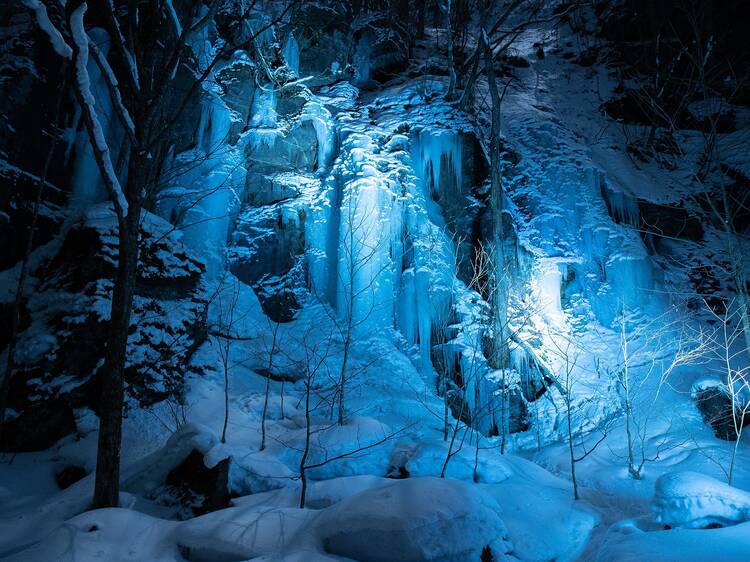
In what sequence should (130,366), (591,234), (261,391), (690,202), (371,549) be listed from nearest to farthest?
1. (371,549)
2. (130,366)
3. (261,391)
4. (591,234)
5. (690,202)

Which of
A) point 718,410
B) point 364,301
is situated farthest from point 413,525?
point 718,410

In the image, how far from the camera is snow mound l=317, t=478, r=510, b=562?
101 inches

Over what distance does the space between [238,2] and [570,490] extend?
50.3 feet

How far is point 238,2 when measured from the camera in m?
12.7

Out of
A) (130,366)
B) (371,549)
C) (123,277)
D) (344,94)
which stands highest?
(344,94)

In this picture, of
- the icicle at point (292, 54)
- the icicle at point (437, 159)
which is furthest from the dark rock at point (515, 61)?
the icicle at point (292, 54)

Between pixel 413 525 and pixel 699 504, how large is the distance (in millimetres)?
3188

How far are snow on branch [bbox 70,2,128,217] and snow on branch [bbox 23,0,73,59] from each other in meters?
0.07

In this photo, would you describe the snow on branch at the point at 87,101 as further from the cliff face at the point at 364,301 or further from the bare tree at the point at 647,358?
the bare tree at the point at 647,358

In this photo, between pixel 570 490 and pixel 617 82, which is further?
pixel 617 82

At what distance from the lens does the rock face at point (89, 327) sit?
5770 millimetres

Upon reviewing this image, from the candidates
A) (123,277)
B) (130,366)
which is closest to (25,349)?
(130,366)

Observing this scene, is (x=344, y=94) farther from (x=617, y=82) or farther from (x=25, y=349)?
(x=617, y=82)

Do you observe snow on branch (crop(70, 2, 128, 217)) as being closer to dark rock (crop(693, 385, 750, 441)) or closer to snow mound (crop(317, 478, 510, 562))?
snow mound (crop(317, 478, 510, 562))
